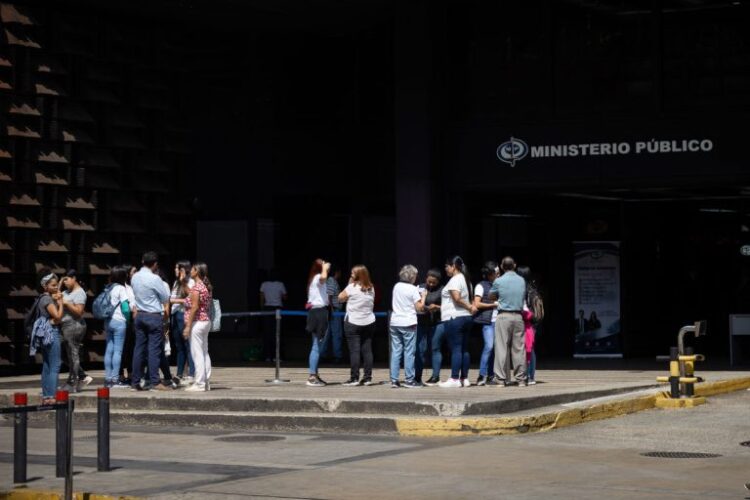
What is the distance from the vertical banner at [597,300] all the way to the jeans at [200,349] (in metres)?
11.5

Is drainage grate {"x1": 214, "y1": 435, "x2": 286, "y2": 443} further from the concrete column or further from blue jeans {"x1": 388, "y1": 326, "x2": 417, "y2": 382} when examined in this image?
the concrete column

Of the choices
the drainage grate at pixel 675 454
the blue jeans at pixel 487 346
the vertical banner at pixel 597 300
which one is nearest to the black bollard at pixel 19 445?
the drainage grate at pixel 675 454

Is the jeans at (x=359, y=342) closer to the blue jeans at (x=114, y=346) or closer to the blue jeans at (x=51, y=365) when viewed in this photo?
the blue jeans at (x=114, y=346)

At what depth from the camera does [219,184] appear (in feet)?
97.7

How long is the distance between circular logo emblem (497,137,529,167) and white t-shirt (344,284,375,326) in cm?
732

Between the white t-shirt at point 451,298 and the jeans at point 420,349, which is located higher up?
the white t-shirt at point 451,298

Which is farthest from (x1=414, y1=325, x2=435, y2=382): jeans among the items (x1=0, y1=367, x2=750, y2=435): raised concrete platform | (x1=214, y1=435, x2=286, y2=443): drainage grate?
(x1=214, y1=435, x2=286, y2=443): drainage grate

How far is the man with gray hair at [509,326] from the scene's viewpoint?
20.2 metres

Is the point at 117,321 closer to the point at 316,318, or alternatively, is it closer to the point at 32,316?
the point at 32,316

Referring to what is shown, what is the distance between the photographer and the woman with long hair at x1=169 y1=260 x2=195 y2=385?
826 inches

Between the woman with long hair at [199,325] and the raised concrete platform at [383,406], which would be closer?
the raised concrete platform at [383,406]

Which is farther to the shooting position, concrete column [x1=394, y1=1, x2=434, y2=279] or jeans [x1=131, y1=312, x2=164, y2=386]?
concrete column [x1=394, y1=1, x2=434, y2=279]

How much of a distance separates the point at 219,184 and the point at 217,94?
1.85 m

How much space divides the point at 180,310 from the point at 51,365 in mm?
3347
